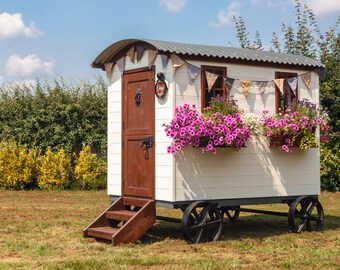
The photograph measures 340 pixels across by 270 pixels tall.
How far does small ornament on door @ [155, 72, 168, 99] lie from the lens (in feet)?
30.2

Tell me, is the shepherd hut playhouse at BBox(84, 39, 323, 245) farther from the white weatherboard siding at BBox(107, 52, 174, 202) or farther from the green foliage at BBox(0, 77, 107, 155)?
the green foliage at BBox(0, 77, 107, 155)

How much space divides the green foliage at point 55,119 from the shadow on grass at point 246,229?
773 cm

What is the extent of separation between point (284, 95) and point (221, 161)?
1832 millimetres

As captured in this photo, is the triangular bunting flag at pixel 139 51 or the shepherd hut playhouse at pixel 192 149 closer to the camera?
the shepherd hut playhouse at pixel 192 149

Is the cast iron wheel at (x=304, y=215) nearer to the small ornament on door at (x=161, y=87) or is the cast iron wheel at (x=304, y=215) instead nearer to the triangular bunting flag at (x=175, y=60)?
the small ornament on door at (x=161, y=87)

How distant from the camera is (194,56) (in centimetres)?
939

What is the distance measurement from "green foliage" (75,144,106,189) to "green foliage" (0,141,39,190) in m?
1.37

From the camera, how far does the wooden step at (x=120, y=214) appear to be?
9.33 meters

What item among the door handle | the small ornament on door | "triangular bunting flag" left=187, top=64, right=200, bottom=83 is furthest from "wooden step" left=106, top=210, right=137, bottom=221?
"triangular bunting flag" left=187, top=64, right=200, bottom=83

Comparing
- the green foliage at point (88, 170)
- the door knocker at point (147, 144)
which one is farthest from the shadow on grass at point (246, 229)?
the green foliage at point (88, 170)

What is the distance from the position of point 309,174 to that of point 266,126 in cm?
136

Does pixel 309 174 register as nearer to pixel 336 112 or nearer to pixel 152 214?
pixel 152 214

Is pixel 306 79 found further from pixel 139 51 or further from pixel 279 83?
pixel 139 51

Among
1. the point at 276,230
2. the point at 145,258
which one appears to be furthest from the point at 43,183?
the point at 145,258
